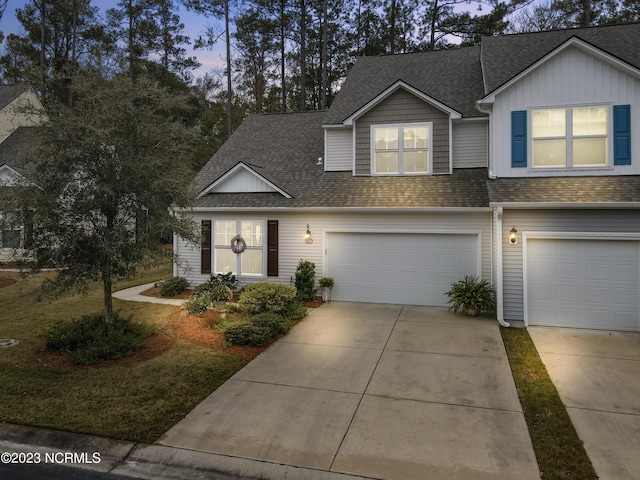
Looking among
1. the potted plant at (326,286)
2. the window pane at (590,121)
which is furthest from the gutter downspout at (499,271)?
the potted plant at (326,286)

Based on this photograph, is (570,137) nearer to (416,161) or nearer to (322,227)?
(416,161)

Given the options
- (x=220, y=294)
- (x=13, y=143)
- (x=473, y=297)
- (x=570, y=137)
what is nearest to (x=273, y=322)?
(x=220, y=294)

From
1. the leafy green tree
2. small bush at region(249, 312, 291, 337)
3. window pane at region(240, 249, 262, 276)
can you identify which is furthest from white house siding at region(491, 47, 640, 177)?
the leafy green tree

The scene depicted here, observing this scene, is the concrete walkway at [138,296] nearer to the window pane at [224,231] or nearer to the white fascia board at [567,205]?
the window pane at [224,231]

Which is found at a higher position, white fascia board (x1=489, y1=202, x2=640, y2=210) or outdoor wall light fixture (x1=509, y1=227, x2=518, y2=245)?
white fascia board (x1=489, y1=202, x2=640, y2=210)

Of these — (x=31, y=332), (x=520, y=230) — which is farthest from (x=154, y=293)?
(x=520, y=230)

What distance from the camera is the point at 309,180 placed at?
12984 millimetres

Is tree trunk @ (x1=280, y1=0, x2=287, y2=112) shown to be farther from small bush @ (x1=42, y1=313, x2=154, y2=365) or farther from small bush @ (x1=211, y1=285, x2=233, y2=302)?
small bush @ (x1=42, y1=313, x2=154, y2=365)

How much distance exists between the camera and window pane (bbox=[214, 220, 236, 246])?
1273 centimetres

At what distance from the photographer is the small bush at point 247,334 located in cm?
788

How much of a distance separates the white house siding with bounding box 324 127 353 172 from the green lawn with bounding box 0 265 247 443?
24.3 ft

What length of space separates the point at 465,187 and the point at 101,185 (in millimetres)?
8636

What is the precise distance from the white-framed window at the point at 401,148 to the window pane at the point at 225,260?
5.00 m

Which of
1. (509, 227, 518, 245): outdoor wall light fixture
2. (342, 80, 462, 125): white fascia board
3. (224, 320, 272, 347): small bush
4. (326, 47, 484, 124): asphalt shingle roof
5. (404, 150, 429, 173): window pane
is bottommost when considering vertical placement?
(224, 320, 272, 347): small bush
